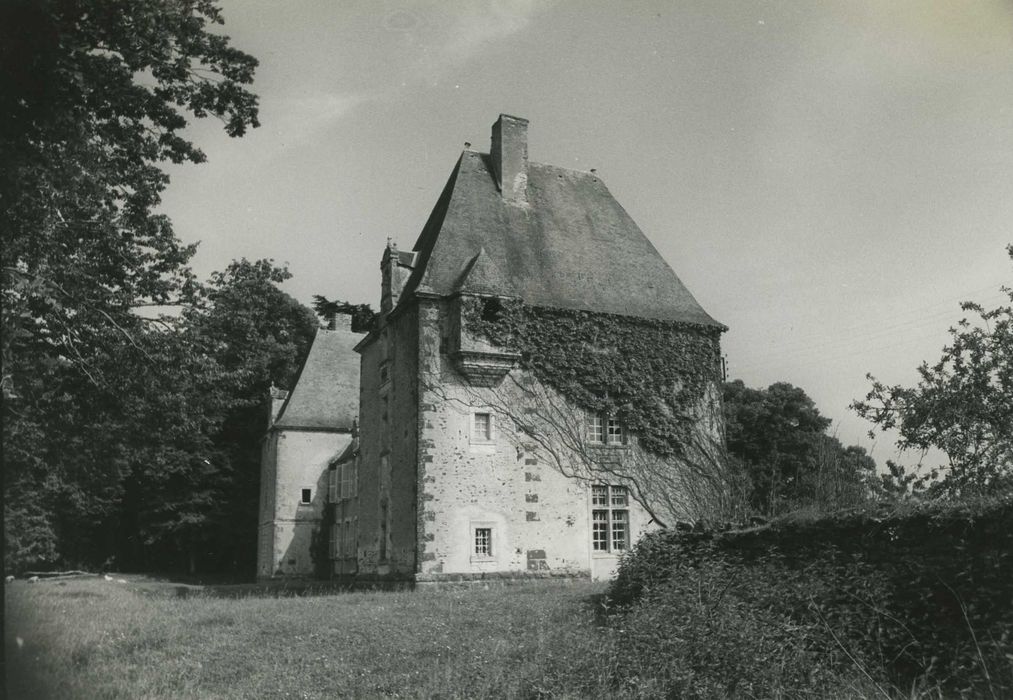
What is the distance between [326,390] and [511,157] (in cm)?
1527

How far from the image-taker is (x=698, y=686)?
8992mm

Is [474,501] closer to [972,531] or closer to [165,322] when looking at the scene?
[165,322]

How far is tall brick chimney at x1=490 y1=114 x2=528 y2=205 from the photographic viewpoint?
2609cm

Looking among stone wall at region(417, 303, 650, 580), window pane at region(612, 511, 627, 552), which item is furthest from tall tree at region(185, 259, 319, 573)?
window pane at region(612, 511, 627, 552)

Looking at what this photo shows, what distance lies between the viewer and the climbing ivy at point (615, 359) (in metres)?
23.1

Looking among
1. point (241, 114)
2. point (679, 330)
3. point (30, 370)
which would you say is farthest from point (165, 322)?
point (679, 330)

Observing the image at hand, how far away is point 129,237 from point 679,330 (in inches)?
587

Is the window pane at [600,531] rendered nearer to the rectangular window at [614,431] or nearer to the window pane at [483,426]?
the rectangular window at [614,431]

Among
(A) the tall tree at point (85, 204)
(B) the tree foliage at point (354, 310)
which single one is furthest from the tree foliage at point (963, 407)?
(B) the tree foliage at point (354, 310)

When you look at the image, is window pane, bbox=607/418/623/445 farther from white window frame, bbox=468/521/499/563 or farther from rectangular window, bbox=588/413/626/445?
white window frame, bbox=468/521/499/563

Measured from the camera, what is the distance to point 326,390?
123ft

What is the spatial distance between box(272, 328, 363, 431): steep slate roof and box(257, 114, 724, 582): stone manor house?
8296mm

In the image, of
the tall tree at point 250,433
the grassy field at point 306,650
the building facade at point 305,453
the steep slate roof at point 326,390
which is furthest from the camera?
the tall tree at point 250,433

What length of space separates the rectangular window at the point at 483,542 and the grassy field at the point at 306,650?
225 inches
